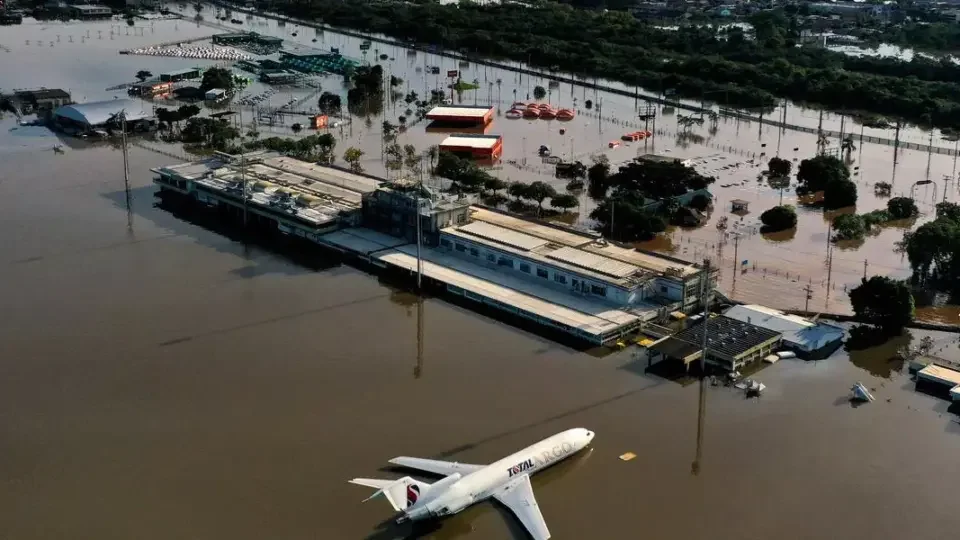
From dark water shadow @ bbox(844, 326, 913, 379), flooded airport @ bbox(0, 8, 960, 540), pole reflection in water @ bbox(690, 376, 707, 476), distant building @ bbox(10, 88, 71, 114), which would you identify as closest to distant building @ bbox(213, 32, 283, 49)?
distant building @ bbox(10, 88, 71, 114)

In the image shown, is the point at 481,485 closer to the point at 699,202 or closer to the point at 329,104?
the point at 699,202

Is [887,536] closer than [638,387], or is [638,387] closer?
[887,536]

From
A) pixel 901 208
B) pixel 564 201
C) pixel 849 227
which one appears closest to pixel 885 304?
pixel 849 227

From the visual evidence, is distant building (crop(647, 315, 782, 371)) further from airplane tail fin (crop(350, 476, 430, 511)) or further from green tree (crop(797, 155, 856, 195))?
green tree (crop(797, 155, 856, 195))

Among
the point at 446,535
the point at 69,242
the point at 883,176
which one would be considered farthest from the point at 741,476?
the point at 883,176

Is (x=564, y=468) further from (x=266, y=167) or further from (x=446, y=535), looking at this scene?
(x=266, y=167)

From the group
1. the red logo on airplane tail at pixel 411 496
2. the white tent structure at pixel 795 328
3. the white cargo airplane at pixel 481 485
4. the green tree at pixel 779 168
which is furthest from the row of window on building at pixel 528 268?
the green tree at pixel 779 168
